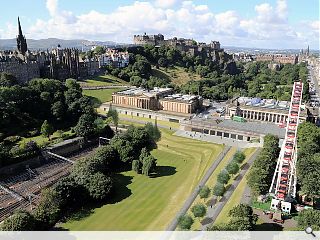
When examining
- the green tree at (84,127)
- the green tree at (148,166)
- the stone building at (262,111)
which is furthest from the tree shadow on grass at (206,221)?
the stone building at (262,111)

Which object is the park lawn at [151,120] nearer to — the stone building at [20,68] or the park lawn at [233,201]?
the park lawn at [233,201]

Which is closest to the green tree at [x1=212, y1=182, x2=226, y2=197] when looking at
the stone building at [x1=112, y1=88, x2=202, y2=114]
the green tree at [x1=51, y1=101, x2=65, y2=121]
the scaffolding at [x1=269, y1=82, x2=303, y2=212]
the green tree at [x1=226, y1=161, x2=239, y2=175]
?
the green tree at [x1=226, y1=161, x2=239, y2=175]

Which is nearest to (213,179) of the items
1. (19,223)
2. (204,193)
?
(204,193)

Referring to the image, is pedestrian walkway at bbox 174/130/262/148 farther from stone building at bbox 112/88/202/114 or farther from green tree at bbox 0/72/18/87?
green tree at bbox 0/72/18/87

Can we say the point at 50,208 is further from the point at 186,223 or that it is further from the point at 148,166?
the point at 148,166

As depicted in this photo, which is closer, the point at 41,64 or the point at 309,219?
the point at 309,219
